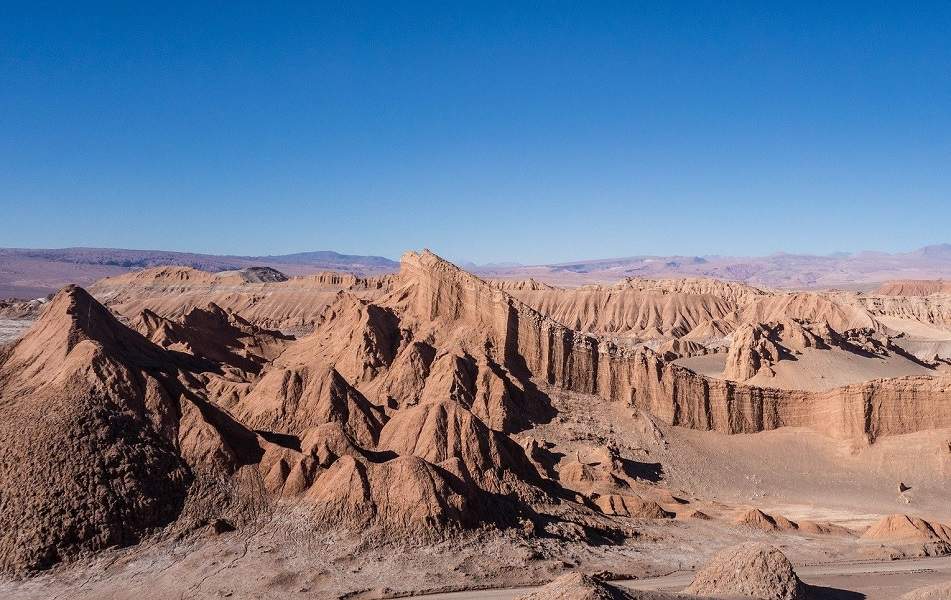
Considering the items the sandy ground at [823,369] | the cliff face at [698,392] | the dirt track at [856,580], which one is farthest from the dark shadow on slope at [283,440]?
the sandy ground at [823,369]

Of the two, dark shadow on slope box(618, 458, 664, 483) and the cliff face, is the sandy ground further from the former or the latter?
dark shadow on slope box(618, 458, 664, 483)

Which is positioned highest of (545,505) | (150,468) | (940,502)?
(150,468)

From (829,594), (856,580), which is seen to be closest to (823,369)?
(856,580)

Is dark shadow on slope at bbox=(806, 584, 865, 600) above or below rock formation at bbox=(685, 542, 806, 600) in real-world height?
below

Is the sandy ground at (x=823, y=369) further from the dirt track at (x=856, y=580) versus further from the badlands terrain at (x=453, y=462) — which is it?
the dirt track at (x=856, y=580)

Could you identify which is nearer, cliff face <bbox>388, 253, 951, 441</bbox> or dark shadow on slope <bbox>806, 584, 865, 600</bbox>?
dark shadow on slope <bbox>806, 584, 865, 600</bbox>

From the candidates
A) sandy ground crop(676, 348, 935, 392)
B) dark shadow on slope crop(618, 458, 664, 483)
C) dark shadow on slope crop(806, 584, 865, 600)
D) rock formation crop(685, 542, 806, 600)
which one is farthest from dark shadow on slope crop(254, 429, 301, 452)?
sandy ground crop(676, 348, 935, 392)

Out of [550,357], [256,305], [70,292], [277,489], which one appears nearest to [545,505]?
[277,489]

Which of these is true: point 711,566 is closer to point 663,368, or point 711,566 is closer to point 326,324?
point 663,368

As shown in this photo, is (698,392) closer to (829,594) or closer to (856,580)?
(856,580)
